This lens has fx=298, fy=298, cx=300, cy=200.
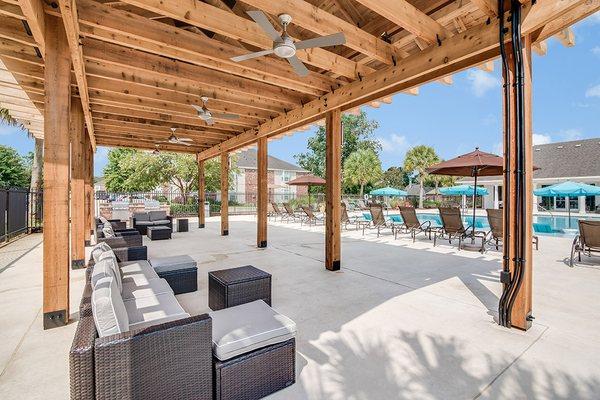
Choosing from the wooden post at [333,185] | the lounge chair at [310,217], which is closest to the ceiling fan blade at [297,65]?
the wooden post at [333,185]

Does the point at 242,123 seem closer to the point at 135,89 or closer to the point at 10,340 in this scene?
the point at 135,89

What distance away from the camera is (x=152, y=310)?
8.57 feet

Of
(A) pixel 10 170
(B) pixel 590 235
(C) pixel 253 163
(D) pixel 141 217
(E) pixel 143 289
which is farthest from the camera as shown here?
(C) pixel 253 163

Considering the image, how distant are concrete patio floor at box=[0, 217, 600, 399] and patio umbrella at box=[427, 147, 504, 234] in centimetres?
220

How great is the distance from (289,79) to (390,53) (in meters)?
1.60

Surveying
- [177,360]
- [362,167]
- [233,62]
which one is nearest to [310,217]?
[233,62]

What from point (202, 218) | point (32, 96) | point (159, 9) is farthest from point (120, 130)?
point (159, 9)

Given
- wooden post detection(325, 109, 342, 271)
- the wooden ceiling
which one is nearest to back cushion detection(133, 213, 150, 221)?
the wooden ceiling

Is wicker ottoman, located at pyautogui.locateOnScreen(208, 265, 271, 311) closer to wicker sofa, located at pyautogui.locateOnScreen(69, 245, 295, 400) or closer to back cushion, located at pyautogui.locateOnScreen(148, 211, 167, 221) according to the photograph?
wicker sofa, located at pyautogui.locateOnScreen(69, 245, 295, 400)

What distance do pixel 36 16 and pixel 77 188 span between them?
4638 millimetres

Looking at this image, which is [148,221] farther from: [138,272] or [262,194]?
[138,272]

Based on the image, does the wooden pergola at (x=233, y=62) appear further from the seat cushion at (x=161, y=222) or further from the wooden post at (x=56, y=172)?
the seat cushion at (x=161, y=222)

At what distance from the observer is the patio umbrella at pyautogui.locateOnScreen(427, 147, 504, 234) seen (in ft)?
22.0

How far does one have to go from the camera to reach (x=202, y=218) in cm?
1303
